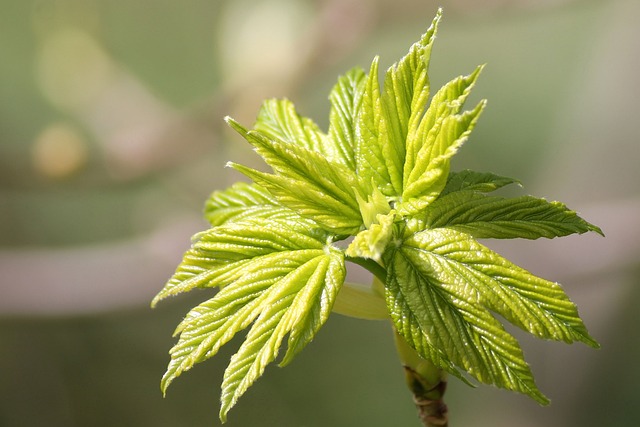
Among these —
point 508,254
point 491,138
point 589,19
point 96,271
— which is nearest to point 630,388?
point 508,254

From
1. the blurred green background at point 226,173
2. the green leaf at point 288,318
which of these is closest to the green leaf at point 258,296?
the green leaf at point 288,318

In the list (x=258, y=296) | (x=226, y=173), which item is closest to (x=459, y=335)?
(x=258, y=296)

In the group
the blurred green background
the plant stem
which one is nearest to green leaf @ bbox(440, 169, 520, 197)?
the plant stem

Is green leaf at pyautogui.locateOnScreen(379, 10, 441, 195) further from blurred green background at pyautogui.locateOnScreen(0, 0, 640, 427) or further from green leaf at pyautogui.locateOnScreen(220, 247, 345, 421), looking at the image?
blurred green background at pyautogui.locateOnScreen(0, 0, 640, 427)

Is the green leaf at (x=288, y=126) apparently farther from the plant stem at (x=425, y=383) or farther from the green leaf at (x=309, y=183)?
the plant stem at (x=425, y=383)

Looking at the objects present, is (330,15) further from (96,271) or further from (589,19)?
(589,19)

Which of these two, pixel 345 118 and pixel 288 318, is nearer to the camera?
pixel 288 318

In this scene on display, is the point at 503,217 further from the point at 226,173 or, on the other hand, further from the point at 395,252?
the point at 226,173
